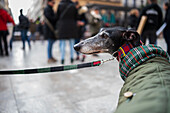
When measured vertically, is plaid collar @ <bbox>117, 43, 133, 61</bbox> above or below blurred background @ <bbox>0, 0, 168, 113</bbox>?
above

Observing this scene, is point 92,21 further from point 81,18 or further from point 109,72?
point 109,72

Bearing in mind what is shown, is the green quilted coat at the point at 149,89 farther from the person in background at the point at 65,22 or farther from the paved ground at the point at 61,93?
the person in background at the point at 65,22

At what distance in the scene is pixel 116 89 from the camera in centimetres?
296

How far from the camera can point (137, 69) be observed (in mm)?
1303

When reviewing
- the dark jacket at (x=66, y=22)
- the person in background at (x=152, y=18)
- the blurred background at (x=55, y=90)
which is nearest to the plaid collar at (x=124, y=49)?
the blurred background at (x=55, y=90)

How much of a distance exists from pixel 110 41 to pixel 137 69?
494 millimetres

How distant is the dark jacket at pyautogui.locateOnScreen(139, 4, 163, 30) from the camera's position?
4100mm

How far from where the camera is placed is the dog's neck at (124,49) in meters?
1.53

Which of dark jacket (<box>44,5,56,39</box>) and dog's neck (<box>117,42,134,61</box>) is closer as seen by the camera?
dog's neck (<box>117,42,134,61</box>)

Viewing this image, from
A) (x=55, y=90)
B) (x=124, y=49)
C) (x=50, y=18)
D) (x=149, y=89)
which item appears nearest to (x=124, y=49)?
(x=124, y=49)

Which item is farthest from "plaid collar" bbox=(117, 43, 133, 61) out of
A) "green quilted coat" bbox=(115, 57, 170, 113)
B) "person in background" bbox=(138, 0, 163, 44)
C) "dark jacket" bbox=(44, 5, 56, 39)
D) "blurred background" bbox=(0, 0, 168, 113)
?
"dark jacket" bbox=(44, 5, 56, 39)

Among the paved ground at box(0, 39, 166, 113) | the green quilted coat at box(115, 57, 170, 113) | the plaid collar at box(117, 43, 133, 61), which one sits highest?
the plaid collar at box(117, 43, 133, 61)

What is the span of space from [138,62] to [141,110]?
0.55m

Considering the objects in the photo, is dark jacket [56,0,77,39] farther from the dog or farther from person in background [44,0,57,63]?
the dog
